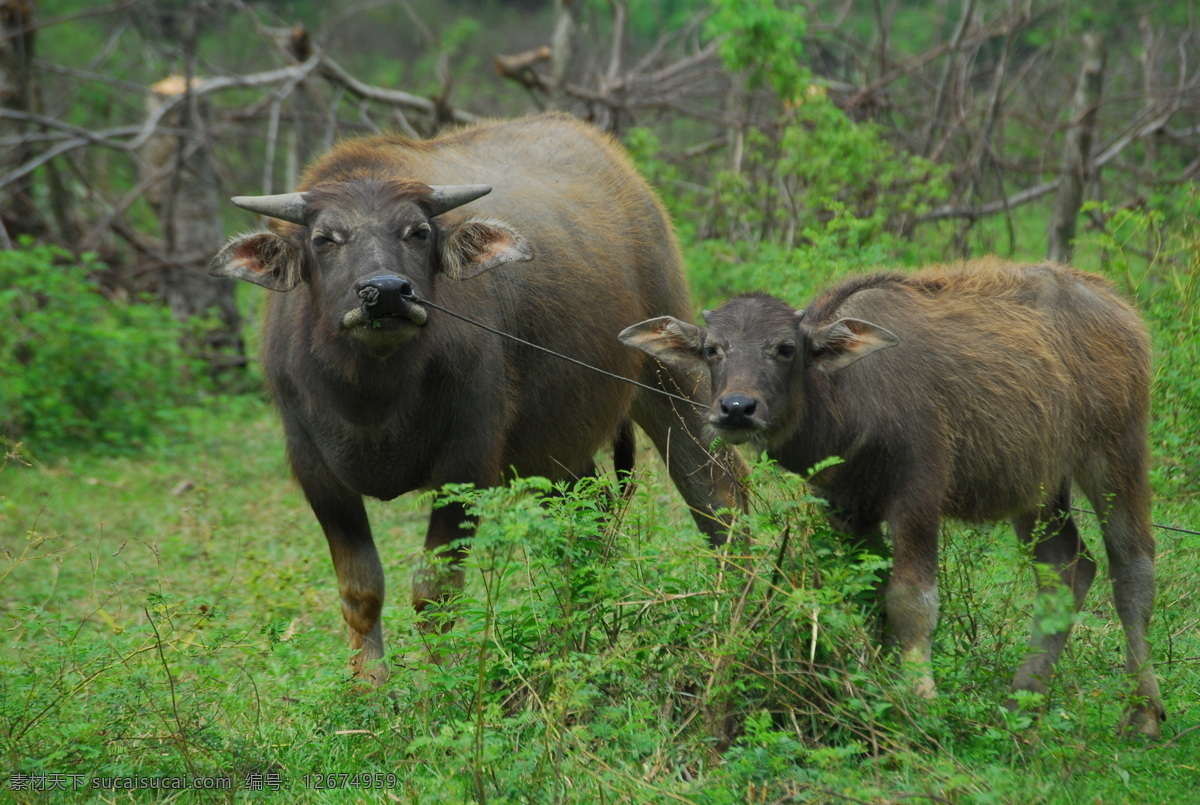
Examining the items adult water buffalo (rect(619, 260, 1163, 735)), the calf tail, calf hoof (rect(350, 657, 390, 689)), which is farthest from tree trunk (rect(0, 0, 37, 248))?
adult water buffalo (rect(619, 260, 1163, 735))

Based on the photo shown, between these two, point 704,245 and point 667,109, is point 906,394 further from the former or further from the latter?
point 667,109

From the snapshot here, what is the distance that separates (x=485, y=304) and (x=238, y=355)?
7.66 metres

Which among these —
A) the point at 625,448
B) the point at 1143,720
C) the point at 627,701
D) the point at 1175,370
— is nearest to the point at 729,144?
the point at 625,448

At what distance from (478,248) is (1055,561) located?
292 centimetres

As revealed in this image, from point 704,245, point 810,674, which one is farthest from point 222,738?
point 704,245

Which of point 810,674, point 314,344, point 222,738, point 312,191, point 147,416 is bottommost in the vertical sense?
point 147,416

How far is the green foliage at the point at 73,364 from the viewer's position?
963 cm

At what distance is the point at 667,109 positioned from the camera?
11.7 meters

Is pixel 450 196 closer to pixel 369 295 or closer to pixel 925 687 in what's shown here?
Answer: pixel 369 295

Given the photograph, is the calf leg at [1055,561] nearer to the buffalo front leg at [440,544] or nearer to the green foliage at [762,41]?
the buffalo front leg at [440,544]

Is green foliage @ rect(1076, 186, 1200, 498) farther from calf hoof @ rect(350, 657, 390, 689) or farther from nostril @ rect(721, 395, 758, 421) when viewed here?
calf hoof @ rect(350, 657, 390, 689)

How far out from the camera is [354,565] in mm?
5012

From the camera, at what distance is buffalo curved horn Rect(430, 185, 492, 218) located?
15.8 ft

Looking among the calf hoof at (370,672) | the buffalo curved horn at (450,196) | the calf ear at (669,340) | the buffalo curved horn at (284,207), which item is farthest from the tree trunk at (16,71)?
the calf ear at (669,340)
